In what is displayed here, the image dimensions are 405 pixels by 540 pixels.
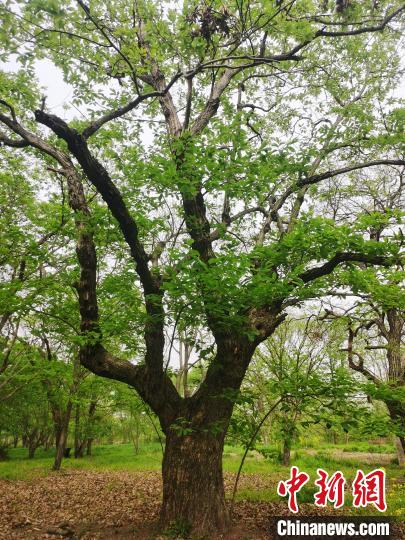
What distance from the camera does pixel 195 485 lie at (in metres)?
6.35

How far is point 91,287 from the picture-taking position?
20.9 ft

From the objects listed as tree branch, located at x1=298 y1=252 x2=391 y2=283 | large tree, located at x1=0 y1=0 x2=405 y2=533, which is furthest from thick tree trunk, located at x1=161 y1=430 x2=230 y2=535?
tree branch, located at x1=298 y1=252 x2=391 y2=283

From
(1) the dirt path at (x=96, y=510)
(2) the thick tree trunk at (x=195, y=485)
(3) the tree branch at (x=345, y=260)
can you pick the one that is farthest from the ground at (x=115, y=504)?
(3) the tree branch at (x=345, y=260)

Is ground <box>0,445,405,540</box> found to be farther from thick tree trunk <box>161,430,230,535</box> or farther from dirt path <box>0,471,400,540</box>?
thick tree trunk <box>161,430,230,535</box>

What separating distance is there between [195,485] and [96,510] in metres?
4.47

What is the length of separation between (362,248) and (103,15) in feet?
20.4

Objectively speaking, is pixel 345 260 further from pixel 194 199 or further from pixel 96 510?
pixel 96 510

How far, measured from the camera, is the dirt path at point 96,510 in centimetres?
702

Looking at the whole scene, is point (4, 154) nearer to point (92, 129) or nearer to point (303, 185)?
point (92, 129)

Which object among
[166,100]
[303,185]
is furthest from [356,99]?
[166,100]

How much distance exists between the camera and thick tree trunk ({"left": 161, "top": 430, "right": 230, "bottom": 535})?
6.28m

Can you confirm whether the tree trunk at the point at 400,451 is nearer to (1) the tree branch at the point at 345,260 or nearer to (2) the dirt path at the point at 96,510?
(2) the dirt path at the point at 96,510

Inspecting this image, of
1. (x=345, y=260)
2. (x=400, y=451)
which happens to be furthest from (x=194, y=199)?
(x=400, y=451)

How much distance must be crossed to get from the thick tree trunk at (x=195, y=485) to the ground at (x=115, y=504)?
0.42 m
